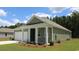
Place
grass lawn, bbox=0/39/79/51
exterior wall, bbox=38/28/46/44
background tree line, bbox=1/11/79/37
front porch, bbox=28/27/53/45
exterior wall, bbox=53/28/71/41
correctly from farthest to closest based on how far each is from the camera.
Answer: exterior wall, bbox=38/28/46/44, front porch, bbox=28/27/53/45, exterior wall, bbox=53/28/71/41, background tree line, bbox=1/11/79/37, grass lawn, bbox=0/39/79/51

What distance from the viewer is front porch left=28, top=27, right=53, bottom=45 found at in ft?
61.5

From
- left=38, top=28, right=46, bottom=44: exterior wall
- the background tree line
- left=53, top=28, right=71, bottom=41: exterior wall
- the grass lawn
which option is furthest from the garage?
the background tree line

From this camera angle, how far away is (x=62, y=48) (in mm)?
15133

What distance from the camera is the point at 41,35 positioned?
65.6 ft

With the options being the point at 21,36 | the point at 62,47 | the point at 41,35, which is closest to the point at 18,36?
the point at 21,36

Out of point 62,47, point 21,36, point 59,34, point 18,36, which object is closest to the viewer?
point 62,47

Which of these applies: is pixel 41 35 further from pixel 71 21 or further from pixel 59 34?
pixel 71 21

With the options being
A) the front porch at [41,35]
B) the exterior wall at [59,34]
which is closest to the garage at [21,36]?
the front porch at [41,35]

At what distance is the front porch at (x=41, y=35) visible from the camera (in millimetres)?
18741

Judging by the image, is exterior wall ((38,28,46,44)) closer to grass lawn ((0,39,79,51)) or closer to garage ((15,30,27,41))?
garage ((15,30,27,41))

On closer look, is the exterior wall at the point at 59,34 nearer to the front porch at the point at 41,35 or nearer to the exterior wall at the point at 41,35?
the front porch at the point at 41,35

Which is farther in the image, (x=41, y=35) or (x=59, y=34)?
(x=41, y=35)
